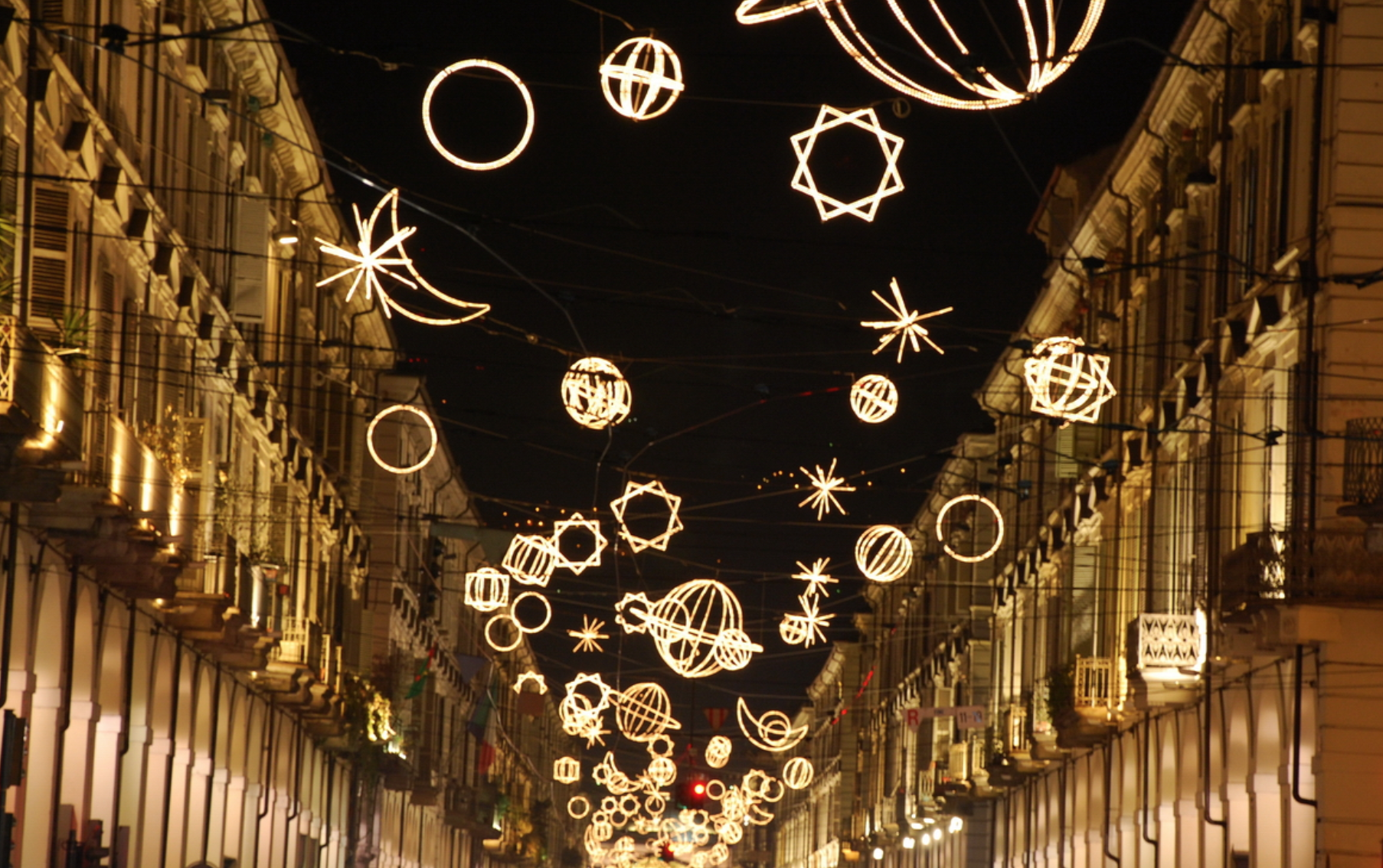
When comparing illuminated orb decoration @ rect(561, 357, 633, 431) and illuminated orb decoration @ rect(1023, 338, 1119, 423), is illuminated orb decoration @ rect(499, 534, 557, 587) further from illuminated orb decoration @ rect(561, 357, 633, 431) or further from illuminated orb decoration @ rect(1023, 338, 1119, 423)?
illuminated orb decoration @ rect(1023, 338, 1119, 423)

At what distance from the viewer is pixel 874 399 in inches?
987

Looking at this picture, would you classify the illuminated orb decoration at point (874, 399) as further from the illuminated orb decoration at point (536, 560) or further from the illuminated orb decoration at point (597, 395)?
the illuminated orb decoration at point (536, 560)

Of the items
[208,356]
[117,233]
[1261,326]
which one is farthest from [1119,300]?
[117,233]

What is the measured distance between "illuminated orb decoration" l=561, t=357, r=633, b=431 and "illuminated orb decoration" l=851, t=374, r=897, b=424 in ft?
8.76

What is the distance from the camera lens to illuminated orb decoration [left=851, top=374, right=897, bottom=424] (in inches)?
981

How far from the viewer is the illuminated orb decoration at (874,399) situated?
24.9m

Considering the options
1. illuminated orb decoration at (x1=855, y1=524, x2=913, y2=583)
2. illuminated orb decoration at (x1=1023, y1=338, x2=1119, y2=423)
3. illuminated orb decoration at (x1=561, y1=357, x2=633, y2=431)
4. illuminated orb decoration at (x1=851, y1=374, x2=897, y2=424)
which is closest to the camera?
illuminated orb decoration at (x1=1023, y1=338, x2=1119, y2=423)

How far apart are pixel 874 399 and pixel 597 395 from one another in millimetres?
3255

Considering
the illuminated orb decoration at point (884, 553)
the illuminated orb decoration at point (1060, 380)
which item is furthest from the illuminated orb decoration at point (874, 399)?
the illuminated orb decoration at point (884, 553)

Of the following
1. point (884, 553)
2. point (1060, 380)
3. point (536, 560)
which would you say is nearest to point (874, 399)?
point (1060, 380)

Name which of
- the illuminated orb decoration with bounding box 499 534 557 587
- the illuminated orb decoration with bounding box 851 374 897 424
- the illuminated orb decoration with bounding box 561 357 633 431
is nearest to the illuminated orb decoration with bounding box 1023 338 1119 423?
the illuminated orb decoration with bounding box 851 374 897 424

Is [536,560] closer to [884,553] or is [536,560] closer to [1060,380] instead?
[884,553]

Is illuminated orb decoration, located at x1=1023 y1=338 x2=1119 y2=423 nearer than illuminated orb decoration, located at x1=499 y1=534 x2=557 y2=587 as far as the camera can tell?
Yes

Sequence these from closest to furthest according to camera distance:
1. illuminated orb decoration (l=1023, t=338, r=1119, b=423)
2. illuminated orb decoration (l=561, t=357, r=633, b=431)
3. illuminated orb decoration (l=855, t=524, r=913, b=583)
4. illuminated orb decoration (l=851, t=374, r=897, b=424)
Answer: illuminated orb decoration (l=1023, t=338, r=1119, b=423) < illuminated orb decoration (l=561, t=357, r=633, b=431) < illuminated orb decoration (l=851, t=374, r=897, b=424) < illuminated orb decoration (l=855, t=524, r=913, b=583)
